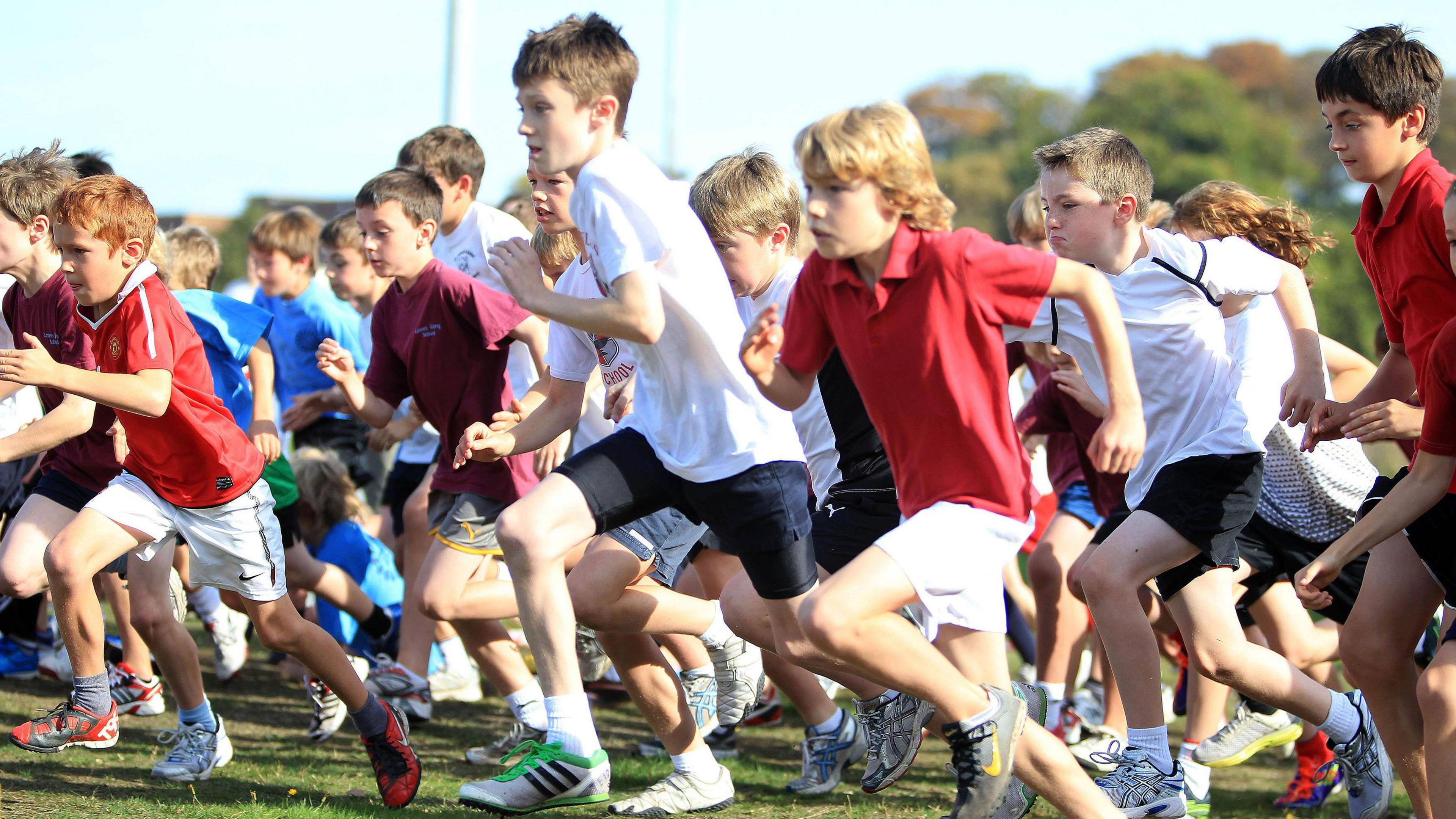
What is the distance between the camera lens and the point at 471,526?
5.23 metres

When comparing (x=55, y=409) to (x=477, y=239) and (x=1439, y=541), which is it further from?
(x=1439, y=541)

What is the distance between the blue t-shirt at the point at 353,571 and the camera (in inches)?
266

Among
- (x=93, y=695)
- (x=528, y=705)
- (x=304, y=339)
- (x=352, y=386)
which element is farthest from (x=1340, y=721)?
(x=304, y=339)

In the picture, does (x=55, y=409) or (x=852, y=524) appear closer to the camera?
(x=852, y=524)

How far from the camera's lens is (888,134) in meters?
3.21

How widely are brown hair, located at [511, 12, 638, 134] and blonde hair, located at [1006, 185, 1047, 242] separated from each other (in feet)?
9.08

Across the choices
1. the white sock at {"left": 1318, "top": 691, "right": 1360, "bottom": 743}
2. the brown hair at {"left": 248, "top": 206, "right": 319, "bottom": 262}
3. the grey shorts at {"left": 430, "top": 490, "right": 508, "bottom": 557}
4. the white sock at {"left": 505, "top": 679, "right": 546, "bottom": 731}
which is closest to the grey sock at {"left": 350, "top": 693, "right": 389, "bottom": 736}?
the white sock at {"left": 505, "top": 679, "right": 546, "bottom": 731}

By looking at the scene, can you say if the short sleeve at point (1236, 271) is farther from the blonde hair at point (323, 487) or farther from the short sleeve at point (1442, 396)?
the blonde hair at point (323, 487)

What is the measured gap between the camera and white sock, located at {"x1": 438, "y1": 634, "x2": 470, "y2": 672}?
6.55 meters

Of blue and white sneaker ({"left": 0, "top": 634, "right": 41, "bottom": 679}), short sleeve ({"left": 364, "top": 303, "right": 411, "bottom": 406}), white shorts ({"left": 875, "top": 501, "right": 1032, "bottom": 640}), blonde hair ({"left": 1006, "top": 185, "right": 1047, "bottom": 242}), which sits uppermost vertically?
blonde hair ({"left": 1006, "top": 185, "right": 1047, "bottom": 242})

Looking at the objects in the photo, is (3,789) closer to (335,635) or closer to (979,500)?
(335,635)

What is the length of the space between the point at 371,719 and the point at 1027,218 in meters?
3.70

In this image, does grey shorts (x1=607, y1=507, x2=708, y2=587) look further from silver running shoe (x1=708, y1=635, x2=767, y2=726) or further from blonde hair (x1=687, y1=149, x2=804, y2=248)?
blonde hair (x1=687, y1=149, x2=804, y2=248)

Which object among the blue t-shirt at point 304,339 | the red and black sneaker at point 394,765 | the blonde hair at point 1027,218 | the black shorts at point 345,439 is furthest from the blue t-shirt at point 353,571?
the blonde hair at point 1027,218
